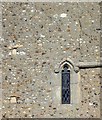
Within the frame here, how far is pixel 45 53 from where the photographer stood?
18.6 metres

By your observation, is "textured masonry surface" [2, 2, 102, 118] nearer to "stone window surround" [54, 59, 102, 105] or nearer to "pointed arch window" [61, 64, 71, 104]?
"stone window surround" [54, 59, 102, 105]

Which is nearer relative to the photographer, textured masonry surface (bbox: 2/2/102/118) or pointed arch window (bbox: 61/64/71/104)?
textured masonry surface (bbox: 2/2/102/118)

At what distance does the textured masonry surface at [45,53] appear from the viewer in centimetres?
1841

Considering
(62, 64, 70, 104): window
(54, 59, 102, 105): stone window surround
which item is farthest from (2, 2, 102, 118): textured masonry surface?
(62, 64, 70, 104): window

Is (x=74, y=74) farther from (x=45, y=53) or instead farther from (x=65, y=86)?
(x=45, y=53)

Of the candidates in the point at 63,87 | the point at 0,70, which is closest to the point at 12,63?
the point at 0,70

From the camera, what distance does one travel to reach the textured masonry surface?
18.4m

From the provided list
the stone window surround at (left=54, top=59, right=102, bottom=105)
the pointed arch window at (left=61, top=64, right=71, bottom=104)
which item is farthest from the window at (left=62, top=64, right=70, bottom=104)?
the stone window surround at (left=54, top=59, right=102, bottom=105)

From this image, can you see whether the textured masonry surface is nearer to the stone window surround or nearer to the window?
the stone window surround

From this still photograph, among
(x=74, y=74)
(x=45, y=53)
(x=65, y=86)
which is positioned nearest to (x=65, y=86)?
(x=65, y=86)

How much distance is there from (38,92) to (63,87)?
0.82m

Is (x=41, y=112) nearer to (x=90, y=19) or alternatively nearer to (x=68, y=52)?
(x=68, y=52)

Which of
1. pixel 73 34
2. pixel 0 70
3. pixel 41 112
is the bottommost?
pixel 41 112

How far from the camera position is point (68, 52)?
18.6 m
